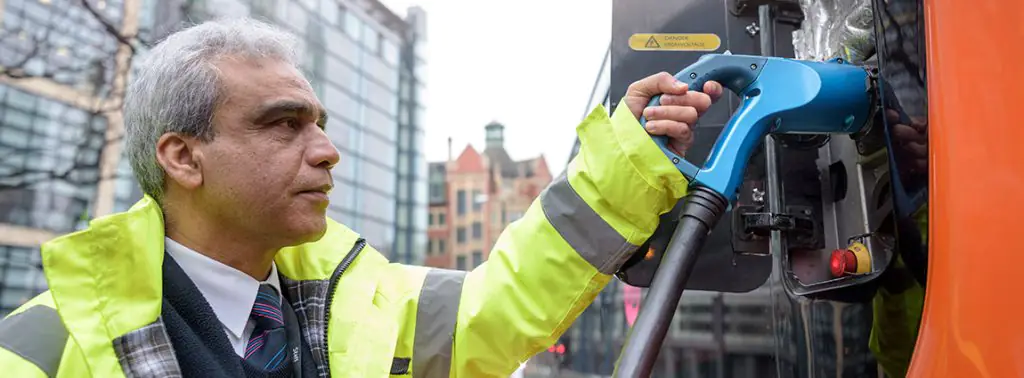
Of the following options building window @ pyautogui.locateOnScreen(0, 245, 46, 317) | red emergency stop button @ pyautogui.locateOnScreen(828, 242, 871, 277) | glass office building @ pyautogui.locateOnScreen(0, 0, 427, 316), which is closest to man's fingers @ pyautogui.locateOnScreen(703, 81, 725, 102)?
red emergency stop button @ pyautogui.locateOnScreen(828, 242, 871, 277)

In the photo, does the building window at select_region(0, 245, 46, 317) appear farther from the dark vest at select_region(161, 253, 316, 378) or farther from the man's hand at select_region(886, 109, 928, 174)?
the man's hand at select_region(886, 109, 928, 174)

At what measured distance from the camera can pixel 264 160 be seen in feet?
4.65

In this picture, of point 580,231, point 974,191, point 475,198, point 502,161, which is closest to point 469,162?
point 502,161

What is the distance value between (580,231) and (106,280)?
82cm

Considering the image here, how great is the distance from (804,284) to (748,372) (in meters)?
1.43

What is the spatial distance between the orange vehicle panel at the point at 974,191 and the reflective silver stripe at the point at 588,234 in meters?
0.53

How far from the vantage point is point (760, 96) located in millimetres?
1263

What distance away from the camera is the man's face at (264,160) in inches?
55.5

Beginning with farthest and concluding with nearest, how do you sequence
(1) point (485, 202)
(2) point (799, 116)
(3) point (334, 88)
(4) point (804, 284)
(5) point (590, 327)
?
1. (1) point (485, 202)
2. (3) point (334, 88)
3. (5) point (590, 327)
4. (4) point (804, 284)
5. (2) point (799, 116)

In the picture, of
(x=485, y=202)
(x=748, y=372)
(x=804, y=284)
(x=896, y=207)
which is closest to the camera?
(x=896, y=207)

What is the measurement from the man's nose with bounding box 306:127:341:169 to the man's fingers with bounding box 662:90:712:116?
0.66 m

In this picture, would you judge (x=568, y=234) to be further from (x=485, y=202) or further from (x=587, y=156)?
(x=485, y=202)

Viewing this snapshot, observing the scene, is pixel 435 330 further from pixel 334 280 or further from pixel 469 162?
pixel 469 162

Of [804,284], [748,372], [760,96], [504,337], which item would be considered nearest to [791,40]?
[760,96]
